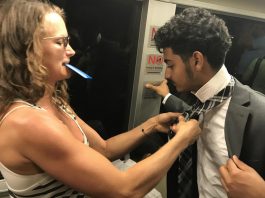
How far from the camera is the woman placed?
0.85 metres

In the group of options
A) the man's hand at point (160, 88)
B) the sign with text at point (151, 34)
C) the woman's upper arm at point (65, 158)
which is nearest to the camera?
the woman's upper arm at point (65, 158)

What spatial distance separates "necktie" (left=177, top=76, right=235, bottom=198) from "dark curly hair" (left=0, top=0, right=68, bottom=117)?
68 centimetres

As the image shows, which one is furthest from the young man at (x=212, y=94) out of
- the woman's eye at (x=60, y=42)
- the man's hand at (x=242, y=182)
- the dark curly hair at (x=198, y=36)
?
the woman's eye at (x=60, y=42)

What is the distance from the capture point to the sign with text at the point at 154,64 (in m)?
1.82

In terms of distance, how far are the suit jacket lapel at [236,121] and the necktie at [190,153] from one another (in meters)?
0.05

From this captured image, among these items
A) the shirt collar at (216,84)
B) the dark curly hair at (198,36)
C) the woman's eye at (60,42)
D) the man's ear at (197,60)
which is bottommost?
the shirt collar at (216,84)

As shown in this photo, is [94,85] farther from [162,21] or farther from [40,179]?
[40,179]

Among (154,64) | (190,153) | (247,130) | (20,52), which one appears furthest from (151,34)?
(20,52)

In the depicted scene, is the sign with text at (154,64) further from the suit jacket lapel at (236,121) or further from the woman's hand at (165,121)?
the suit jacket lapel at (236,121)

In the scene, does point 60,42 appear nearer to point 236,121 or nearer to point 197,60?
point 197,60

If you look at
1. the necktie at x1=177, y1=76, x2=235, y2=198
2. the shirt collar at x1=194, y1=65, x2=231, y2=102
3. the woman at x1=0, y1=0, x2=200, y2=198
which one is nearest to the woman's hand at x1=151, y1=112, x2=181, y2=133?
the necktie at x1=177, y1=76, x2=235, y2=198

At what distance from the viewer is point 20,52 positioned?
894 mm

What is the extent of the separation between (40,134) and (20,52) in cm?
27

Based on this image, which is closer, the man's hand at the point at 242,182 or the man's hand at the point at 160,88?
the man's hand at the point at 242,182
